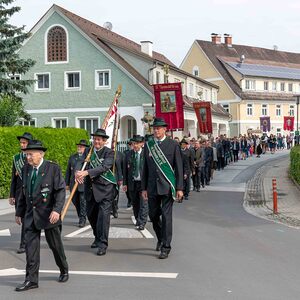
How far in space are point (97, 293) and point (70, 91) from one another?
33.8 metres

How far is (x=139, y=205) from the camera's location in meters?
12.2

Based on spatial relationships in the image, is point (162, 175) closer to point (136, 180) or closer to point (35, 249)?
point (35, 249)

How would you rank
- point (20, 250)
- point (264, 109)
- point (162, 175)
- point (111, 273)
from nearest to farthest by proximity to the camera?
point (111, 273) → point (162, 175) → point (20, 250) → point (264, 109)

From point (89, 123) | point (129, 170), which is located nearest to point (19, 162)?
point (129, 170)

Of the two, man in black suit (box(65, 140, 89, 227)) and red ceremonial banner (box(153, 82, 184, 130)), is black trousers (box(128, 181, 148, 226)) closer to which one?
man in black suit (box(65, 140, 89, 227))

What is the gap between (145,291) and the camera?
6.68m

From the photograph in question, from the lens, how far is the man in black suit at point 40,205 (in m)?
6.99

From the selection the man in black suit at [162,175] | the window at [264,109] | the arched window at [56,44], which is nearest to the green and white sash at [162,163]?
the man in black suit at [162,175]

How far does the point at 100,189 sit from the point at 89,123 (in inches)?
1195

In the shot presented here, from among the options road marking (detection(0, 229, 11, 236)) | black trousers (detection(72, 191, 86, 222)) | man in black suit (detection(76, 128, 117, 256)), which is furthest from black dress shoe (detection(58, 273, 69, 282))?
black trousers (detection(72, 191, 86, 222))

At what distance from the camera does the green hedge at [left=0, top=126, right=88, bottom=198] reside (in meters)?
19.0

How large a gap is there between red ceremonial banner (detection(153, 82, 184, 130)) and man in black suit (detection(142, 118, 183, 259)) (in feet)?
43.9

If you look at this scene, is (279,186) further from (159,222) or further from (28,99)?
(28,99)

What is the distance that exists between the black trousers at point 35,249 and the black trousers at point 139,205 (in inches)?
186
